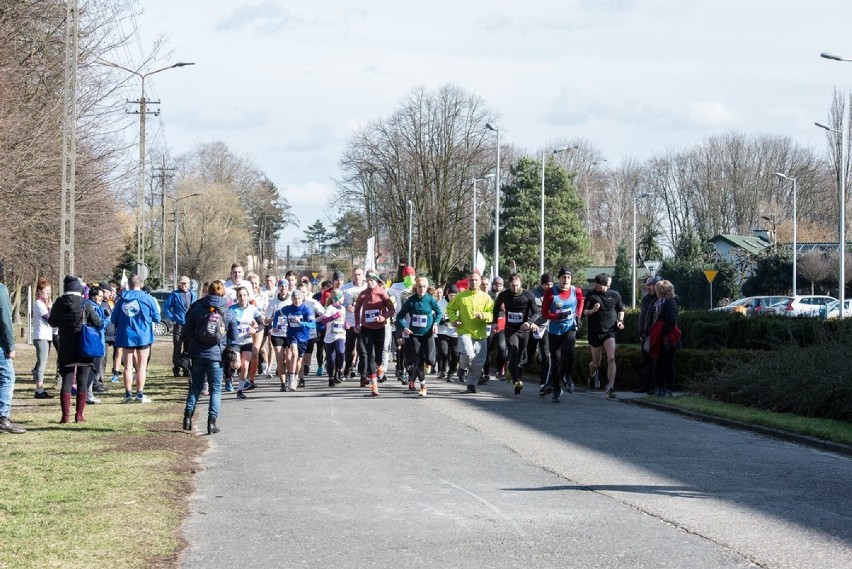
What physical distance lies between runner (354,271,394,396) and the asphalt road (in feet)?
13.6

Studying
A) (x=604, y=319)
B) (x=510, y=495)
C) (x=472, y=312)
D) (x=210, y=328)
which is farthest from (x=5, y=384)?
(x=604, y=319)

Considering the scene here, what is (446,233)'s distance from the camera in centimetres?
7994

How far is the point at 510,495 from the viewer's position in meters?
9.30

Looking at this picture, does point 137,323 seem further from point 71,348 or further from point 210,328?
point 210,328

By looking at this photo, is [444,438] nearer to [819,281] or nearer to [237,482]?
[237,482]

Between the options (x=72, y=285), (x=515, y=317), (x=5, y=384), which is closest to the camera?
(x=5, y=384)

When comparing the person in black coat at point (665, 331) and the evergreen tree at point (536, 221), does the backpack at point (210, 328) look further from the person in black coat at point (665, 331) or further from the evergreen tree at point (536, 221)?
the evergreen tree at point (536, 221)

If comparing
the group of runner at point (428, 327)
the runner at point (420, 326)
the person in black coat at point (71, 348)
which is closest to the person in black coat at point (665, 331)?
the group of runner at point (428, 327)

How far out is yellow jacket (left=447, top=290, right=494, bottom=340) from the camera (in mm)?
19344

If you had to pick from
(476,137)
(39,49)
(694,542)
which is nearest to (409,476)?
(694,542)

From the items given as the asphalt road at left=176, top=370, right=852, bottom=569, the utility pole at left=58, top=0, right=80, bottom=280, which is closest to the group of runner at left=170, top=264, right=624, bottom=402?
the asphalt road at left=176, top=370, right=852, bottom=569

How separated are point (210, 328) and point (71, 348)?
2178 millimetres

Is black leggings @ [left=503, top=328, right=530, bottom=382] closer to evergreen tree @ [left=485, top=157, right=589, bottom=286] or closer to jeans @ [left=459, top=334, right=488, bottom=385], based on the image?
jeans @ [left=459, top=334, right=488, bottom=385]

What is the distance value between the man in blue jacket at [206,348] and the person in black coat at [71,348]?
162 cm
